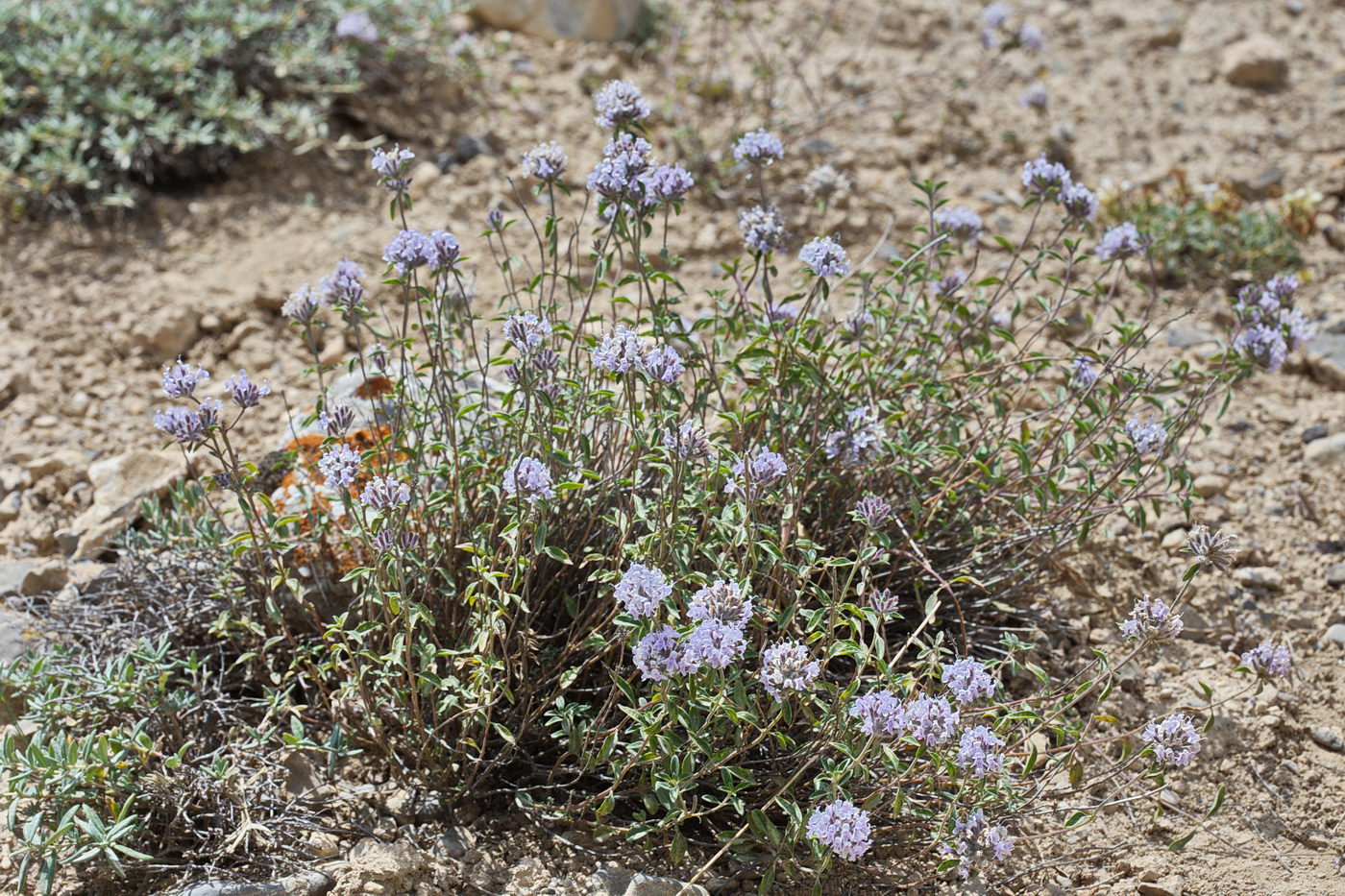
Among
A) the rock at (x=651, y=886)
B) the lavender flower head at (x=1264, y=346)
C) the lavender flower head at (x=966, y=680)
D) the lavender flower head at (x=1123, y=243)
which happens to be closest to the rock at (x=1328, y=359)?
the lavender flower head at (x=1264, y=346)

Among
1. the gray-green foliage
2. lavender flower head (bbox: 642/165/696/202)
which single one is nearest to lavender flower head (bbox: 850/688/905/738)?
lavender flower head (bbox: 642/165/696/202)

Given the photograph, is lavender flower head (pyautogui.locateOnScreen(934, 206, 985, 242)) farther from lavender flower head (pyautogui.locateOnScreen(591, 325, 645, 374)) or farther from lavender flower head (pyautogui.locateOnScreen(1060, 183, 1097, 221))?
lavender flower head (pyautogui.locateOnScreen(591, 325, 645, 374))

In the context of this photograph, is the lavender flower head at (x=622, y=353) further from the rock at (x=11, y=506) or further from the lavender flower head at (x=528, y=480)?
the rock at (x=11, y=506)

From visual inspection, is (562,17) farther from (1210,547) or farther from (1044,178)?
(1210,547)

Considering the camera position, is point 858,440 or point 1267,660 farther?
point 858,440

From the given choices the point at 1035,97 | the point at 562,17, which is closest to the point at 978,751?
the point at 1035,97

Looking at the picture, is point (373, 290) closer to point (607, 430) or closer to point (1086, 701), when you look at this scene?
point (607, 430)
